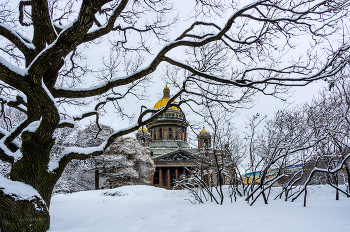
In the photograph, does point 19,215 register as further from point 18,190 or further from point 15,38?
point 15,38

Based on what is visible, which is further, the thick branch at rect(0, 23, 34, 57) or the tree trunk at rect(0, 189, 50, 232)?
the thick branch at rect(0, 23, 34, 57)

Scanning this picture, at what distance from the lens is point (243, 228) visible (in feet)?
12.4

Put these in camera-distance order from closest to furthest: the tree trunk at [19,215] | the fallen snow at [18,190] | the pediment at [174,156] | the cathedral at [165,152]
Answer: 1. the tree trunk at [19,215]
2. the fallen snow at [18,190]
3. the cathedral at [165,152]
4. the pediment at [174,156]

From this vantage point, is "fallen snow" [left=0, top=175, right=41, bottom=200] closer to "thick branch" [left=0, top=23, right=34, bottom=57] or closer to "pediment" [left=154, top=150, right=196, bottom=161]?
"thick branch" [left=0, top=23, right=34, bottom=57]

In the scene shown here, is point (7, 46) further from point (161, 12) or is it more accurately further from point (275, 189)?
point (275, 189)

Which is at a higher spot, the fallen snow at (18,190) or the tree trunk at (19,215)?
the fallen snow at (18,190)

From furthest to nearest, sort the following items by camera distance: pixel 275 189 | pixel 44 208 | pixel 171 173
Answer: pixel 171 173 → pixel 275 189 → pixel 44 208

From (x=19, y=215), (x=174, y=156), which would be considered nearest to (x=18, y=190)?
(x=19, y=215)

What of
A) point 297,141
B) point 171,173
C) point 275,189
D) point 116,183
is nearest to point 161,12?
point 297,141

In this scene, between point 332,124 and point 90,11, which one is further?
point 332,124

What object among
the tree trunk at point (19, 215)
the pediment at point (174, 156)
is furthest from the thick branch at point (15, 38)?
the pediment at point (174, 156)

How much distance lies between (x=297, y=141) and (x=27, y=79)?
6375 mm

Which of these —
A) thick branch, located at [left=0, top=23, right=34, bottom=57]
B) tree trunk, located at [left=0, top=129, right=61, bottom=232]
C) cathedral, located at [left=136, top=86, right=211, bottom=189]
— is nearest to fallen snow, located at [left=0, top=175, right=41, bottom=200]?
tree trunk, located at [left=0, top=129, right=61, bottom=232]

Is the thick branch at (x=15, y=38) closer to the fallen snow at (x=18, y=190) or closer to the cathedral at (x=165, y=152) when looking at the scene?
the fallen snow at (x=18, y=190)
